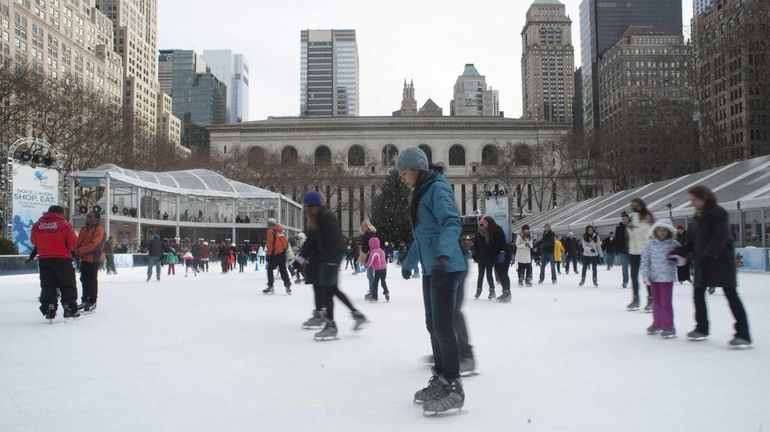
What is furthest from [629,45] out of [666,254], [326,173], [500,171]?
[666,254]

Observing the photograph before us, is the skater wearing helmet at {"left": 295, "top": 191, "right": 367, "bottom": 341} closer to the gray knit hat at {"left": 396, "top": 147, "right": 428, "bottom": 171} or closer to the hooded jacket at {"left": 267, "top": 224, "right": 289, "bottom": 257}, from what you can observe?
the gray knit hat at {"left": 396, "top": 147, "right": 428, "bottom": 171}

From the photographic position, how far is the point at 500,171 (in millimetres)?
56375

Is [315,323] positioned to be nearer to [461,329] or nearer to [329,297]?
[329,297]

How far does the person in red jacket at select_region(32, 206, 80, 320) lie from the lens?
6.90 m

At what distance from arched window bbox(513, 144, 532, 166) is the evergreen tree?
2329 centimetres

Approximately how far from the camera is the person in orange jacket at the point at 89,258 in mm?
7938

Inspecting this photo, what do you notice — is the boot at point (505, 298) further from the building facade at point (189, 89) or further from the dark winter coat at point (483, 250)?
the building facade at point (189, 89)

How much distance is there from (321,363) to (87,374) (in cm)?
160

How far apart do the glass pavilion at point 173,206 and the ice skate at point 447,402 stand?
26195 millimetres

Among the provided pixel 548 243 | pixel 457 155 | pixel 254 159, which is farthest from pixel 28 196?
pixel 457 155

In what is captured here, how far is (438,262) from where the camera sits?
3193mm

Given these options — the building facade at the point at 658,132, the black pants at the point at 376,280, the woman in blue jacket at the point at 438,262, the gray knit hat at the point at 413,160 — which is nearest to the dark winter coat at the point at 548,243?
the black pants at the point at 376,280

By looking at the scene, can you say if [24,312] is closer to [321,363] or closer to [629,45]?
[321,363]

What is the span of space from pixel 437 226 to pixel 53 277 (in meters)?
5.38
